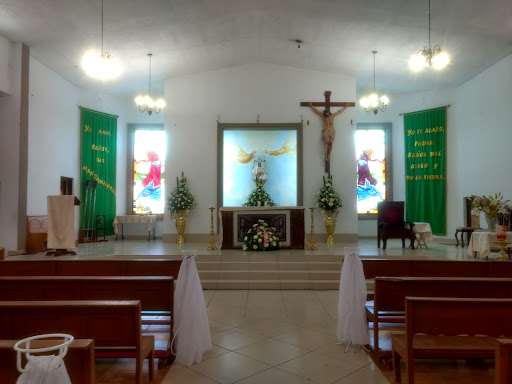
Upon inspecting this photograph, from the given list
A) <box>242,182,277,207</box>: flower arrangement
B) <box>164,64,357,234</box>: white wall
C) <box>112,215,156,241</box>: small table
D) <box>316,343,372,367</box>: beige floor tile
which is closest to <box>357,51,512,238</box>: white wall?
<box>164,64,357,234</box>: white wall

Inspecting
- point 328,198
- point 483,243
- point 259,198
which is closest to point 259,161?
point 259,198

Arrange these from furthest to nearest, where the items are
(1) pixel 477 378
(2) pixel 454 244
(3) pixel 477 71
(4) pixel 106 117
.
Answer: (4) pixel 106 117 < (2) pixel 454 244 < (3) pixel 477 71 < (1) pixel 477 378

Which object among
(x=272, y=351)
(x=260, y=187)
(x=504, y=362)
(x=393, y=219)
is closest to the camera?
(x=504, y=362)

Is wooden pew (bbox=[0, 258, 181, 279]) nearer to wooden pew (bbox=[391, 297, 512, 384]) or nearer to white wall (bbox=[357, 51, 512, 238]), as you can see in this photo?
wooden pew (bbox=[391, 297, 512, 384])

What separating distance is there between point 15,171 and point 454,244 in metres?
9.94

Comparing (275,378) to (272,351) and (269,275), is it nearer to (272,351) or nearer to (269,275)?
(272,351)

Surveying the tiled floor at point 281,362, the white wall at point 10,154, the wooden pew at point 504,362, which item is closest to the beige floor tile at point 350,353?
the tiled floor at point 281,362

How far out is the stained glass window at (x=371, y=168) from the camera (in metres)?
12.0

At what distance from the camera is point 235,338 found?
3902 mm

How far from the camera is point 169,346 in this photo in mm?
3389

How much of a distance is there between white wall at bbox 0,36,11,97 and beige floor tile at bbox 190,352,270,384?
7.14 metres

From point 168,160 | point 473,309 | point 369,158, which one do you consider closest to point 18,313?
point 473,309

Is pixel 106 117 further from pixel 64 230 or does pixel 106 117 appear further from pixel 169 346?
pixel 169 346

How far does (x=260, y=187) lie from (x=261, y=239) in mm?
2062
